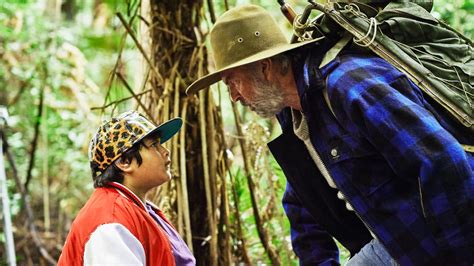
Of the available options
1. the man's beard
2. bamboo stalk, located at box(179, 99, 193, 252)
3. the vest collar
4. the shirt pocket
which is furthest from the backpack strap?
bamboo stalk, located at box(179, 99, 193, 252)

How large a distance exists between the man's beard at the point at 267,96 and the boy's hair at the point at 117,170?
1.64ft

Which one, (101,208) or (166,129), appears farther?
(166,129)

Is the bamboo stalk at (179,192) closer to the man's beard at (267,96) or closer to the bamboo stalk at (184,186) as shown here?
the bamboo stalk at (184,186)

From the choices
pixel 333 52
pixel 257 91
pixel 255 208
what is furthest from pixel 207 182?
pixel 333 52

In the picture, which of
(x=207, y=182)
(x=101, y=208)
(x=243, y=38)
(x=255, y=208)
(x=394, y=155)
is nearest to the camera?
(x=394, y=155)

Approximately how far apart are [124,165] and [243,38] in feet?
2.20

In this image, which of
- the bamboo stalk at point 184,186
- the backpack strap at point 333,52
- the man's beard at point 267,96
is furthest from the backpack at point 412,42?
the bamboo stalk at point 184,186

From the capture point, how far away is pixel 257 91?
2723mm

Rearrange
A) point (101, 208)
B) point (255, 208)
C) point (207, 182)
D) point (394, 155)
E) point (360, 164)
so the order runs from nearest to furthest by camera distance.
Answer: point (394, 155) → point (360, 164) → point (101, 208) → point (207, 182) → point (255, 208)

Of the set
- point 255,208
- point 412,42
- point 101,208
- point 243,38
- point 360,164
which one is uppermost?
point 243,38

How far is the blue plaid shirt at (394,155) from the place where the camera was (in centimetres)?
228

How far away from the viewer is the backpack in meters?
2.44

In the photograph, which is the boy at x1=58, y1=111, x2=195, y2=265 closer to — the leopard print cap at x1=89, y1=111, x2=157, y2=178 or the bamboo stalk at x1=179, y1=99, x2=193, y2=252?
the leopard print cap at x1=89, y1=111, x2=157, y2=178

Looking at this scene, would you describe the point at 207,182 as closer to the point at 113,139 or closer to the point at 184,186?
the point at 184,186
